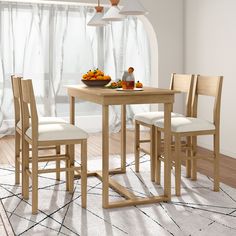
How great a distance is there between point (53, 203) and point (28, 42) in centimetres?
394

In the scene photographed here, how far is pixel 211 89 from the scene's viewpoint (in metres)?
3.64

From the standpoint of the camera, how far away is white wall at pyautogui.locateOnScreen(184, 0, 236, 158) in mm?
4852

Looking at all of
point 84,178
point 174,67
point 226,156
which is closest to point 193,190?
point 84,178

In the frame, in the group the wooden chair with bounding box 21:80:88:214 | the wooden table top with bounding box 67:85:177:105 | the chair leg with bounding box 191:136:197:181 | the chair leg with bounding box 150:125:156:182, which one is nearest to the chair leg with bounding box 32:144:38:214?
the wooden chair with bounding box 21:80:88:214

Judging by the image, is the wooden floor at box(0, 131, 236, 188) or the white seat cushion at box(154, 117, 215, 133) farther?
the wooden floor at box(0, 131, 236, 188)

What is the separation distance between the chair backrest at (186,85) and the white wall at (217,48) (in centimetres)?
97

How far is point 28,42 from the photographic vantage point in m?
6.71

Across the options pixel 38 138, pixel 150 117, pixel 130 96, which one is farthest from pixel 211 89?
pixel 38 138

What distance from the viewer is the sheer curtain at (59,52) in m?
6.61

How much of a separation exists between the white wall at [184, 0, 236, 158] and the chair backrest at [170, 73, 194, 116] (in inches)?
38.3

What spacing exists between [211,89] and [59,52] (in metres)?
3.75

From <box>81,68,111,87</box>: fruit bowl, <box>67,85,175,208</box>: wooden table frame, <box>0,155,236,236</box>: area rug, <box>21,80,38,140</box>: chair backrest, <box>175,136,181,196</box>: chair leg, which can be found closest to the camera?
<box>0,155,236,236</box>: area rug

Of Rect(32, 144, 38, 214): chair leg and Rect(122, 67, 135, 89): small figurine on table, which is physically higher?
Rect(122, 67, 135, 89): small figurine on table

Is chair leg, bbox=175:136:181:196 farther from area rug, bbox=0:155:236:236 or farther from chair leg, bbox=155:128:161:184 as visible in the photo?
chair leg, bbox=155:128:161:184
